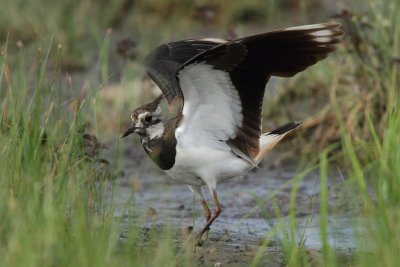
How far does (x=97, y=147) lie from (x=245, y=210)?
1.56 m

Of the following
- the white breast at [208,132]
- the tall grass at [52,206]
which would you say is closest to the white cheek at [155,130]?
the white breast at [208,132]

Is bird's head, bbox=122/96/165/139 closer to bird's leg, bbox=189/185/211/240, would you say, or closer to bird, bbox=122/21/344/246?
bird, bbox=122/21/344/246

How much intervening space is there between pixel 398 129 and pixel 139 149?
458cm

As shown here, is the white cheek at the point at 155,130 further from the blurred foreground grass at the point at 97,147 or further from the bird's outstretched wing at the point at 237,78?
the blurred foreground grass at the point at 97,147

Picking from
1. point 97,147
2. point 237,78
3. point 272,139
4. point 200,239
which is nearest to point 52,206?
point 200,239

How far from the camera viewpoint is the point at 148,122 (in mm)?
6098

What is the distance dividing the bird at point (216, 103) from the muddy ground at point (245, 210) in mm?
284

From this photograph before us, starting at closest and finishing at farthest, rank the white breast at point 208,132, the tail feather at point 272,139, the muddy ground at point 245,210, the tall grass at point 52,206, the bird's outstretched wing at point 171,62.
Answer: the tall grass at point 52,206 → the muddy ground at point 245,210 → the white breast at point 208,132 → the bird's outstretched wing at point 171,62 → the tail feather at point 272,139

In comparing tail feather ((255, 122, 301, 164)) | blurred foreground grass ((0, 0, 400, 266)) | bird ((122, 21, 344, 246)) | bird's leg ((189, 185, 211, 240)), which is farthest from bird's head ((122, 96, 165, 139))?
tail feather ((255, 122, 301, 164))

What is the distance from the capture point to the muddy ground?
5176mm

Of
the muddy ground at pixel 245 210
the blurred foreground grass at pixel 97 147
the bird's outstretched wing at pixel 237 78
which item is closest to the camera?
the blurred foreground grass at pixel 97 147

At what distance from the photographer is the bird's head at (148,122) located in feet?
19.9

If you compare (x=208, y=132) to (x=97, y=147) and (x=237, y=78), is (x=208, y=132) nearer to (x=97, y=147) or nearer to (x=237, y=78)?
(x=237, y=78)

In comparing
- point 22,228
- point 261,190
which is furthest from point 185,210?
point 22,228
